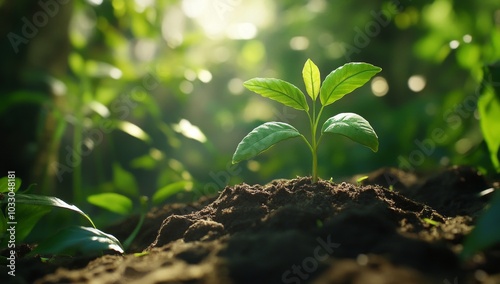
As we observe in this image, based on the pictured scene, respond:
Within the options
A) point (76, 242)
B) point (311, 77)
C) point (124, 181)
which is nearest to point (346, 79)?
point (311, 77)

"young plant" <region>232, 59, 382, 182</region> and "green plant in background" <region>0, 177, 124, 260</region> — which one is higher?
"young plant" <region>232, 59, 382, 182</region>

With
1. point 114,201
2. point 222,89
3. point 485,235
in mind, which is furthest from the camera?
point 222,89

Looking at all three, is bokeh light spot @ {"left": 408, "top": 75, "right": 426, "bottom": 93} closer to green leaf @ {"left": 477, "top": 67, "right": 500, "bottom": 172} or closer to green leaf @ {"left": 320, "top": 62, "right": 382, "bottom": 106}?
green leaf @ {"left": 477, "top": 67, "right": 500, "bottom": 172}

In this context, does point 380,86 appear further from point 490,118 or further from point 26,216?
point 26,216

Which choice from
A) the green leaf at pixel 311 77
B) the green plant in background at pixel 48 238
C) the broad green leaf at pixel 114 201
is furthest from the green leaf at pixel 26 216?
the green leaf at pixel 311 77

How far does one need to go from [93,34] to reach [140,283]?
8.75 ft

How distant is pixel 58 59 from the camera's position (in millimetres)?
2895

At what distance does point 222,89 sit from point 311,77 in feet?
7.02

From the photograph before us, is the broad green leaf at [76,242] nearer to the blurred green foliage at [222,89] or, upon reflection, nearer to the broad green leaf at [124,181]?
the blurred green foliage at [222,89]

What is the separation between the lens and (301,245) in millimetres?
914

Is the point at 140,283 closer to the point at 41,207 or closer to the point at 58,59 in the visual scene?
the point at 41,207

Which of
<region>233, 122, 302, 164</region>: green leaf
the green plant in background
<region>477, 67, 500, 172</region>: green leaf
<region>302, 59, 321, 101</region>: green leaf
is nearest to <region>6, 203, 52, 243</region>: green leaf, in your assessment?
the green plant in background

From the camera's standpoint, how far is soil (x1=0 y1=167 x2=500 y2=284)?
0.81 m

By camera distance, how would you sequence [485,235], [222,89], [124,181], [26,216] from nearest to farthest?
[485,235], [26,216], [124,181], [222,89]
